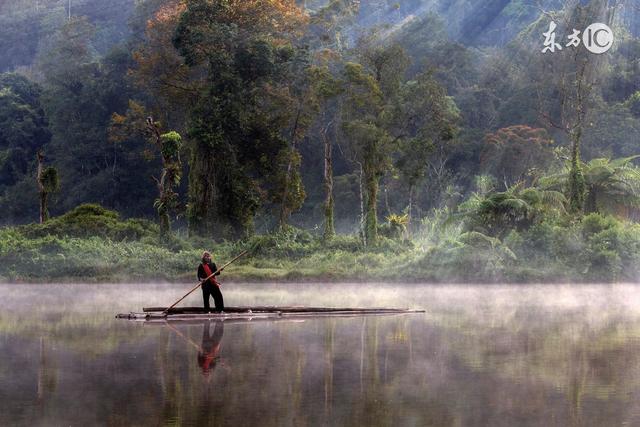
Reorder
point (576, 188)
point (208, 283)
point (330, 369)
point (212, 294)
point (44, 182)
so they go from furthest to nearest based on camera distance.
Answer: point (44, 182) < point (576, 188) < point (208, 283) < point (212, 294) < point (330, 369)

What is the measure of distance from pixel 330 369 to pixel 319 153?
50.0 metres

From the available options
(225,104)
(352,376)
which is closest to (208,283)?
(352,376)

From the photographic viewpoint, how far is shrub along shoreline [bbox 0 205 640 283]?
123ft

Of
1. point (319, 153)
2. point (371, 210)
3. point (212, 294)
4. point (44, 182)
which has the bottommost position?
point (212, 294)

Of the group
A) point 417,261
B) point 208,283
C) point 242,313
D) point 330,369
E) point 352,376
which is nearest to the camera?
point 352,376

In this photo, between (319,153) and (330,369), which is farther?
(319,153)

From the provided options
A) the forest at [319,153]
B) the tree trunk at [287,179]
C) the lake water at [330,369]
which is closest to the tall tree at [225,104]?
the forest at [319,153]

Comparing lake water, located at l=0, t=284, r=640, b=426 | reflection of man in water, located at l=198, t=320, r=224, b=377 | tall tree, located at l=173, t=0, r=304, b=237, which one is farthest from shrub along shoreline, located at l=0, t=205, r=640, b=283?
reflection of man in water, located at l=198, t=320, r=224, b=377

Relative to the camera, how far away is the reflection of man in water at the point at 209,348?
1430cm

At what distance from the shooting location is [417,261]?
38344 mm

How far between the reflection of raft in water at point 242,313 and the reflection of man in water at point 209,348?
31 centimetres

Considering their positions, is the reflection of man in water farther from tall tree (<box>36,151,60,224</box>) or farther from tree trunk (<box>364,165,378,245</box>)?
tall tree (<box>36,151,60,224</box>)

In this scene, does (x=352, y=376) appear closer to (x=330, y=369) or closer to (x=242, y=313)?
(x=330, y=369)

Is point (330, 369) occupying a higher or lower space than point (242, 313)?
lower
